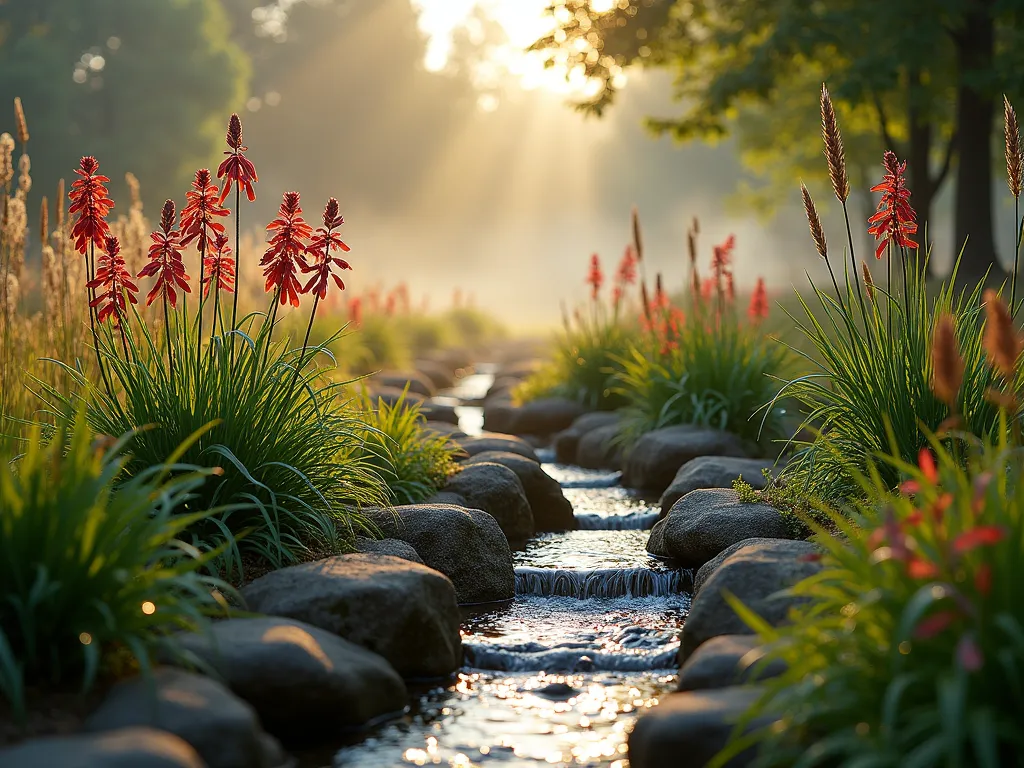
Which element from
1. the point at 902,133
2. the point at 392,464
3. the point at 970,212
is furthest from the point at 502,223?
the point at 392,464

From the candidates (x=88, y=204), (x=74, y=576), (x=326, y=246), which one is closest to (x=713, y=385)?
(x=326, y=246)

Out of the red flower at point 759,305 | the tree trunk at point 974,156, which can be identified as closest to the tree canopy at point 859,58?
the tree trunk at point 974,156

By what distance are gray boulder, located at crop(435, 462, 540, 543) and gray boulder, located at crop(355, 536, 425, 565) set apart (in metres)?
1.35

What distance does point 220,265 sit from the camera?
16.6 feet

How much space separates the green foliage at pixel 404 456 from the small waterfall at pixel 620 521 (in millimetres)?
1133

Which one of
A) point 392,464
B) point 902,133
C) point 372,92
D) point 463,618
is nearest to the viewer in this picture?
point 463,618

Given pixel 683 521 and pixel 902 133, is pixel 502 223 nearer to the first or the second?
pixel 902 133

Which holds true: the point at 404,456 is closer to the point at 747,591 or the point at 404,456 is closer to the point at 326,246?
the point at 326,246

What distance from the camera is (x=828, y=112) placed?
454 cm

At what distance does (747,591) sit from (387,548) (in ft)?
5.96

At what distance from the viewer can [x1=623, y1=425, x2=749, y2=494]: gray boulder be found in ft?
26.9

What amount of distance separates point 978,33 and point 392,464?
10577mm

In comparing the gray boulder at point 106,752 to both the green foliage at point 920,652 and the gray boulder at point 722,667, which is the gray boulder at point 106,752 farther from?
the gray boulder at point 722,667

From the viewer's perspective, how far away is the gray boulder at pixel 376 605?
4129 millimetres
